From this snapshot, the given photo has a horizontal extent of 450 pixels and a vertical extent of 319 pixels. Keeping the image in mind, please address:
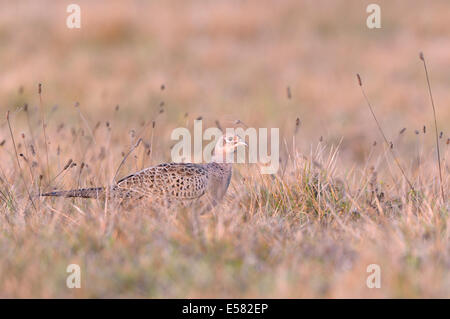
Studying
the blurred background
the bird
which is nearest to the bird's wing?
the bird

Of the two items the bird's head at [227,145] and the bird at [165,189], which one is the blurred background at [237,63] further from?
the bird at [165,189]

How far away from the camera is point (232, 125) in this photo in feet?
29.3

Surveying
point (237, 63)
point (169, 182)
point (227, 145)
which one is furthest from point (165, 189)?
point (237, 63)

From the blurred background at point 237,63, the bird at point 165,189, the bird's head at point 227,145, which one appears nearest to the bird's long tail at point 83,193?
the bird at point 165,189

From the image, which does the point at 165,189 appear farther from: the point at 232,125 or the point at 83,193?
the point at 232,125

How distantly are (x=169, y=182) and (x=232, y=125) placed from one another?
4330 millimetres

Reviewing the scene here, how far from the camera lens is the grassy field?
3449mm

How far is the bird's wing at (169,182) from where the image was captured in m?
4.66

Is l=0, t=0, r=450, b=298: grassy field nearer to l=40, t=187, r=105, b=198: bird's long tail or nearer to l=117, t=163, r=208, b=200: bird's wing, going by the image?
l=40, t=187, r=105, b=198: bird's long tail

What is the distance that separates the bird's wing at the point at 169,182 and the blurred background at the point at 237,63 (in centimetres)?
265

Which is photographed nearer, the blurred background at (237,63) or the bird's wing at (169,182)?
the bird's wing at (169,182)

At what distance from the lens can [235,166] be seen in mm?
5996
